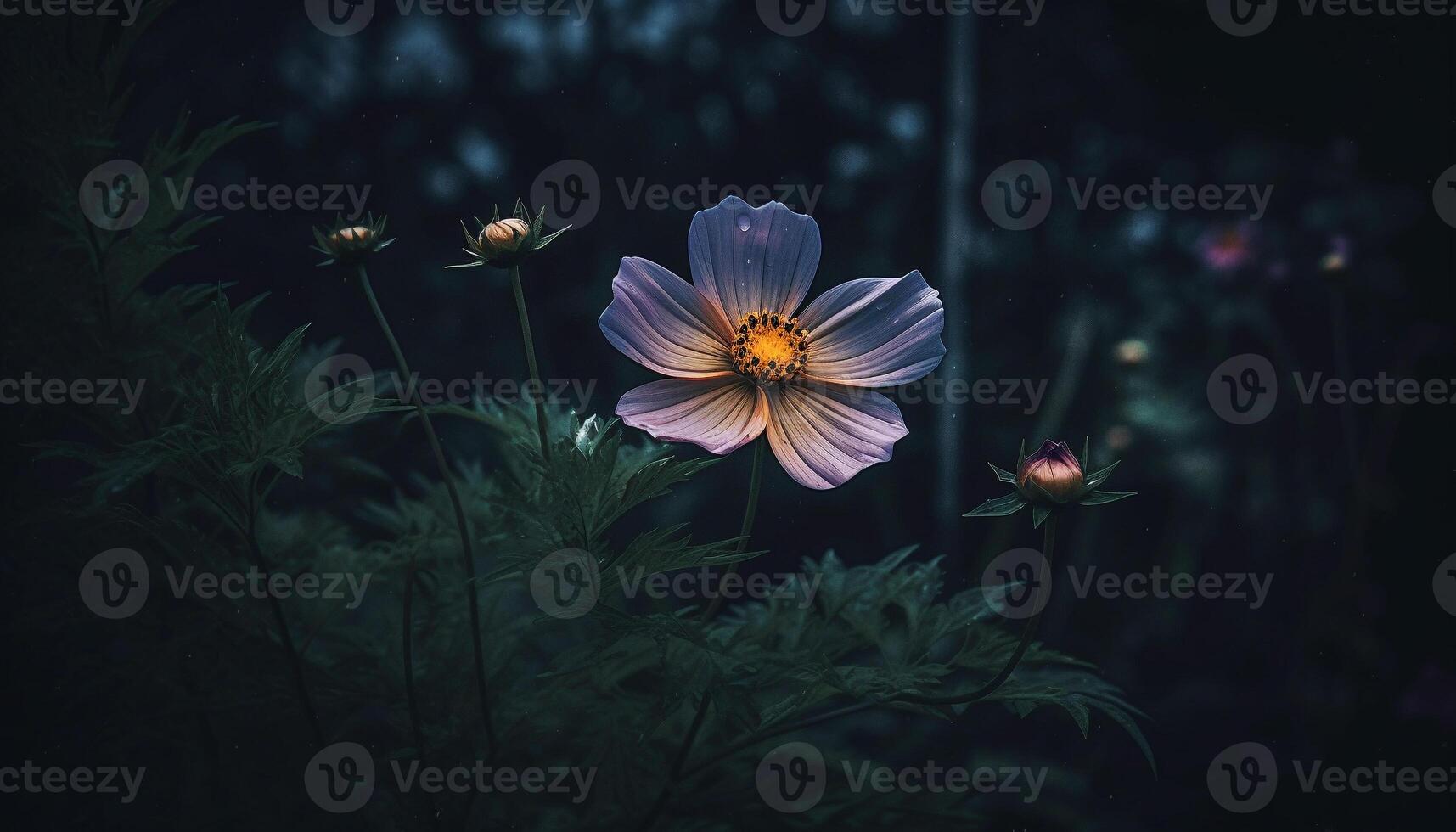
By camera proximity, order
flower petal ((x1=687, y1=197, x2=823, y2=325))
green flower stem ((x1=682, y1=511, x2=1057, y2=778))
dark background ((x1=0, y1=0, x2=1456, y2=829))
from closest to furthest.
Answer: green flower stem ((x1=682, y1=511, x2=1057, y2=778)), flower petal ((x1=687, y1=197, x2=823, y2=325)), dark background ((x1=0, y1=0, x2=1456, y2=829))

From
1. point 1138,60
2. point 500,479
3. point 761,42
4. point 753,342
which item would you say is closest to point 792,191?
point 761,42

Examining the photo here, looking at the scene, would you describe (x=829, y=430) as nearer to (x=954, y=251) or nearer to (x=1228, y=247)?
(x=954, y=251)

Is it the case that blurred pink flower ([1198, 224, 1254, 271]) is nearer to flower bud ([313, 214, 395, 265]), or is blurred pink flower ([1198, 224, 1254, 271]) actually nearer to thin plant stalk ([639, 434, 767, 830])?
thin plant stalk ([639, 434, 767, 830])

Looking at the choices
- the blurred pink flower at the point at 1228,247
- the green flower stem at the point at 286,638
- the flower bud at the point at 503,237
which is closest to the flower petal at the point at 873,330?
the flower bud at the point at 503,237

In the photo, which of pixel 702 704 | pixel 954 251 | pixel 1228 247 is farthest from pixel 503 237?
pixel 1228 247

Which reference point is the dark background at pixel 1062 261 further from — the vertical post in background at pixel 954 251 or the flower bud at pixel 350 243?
the flower bud at pixel 350 243

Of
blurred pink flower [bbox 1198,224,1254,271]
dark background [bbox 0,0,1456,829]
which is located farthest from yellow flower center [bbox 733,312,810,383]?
blurred pink flower [bbox 1198,224,1254,271]
